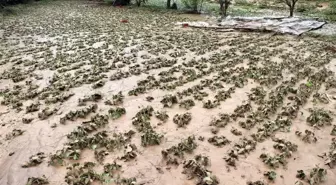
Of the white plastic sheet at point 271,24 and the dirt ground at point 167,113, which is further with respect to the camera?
the white plastic sheet at point 271,24

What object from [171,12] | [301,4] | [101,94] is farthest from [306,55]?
[301,4]

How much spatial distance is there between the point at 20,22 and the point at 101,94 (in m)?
13.2

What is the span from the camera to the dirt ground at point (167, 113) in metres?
5.46

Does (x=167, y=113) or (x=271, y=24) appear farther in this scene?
(x=271, y=24)

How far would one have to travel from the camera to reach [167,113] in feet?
23.9

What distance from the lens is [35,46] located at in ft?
43.9

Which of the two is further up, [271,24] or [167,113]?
[271,24]

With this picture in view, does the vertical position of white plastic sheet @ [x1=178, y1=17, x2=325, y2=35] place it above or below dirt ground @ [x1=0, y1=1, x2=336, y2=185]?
above

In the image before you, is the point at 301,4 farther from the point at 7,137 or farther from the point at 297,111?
the point at 7,137

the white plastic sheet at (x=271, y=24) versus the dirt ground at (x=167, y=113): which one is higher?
the white plastic sheet at (x=271, y=24)

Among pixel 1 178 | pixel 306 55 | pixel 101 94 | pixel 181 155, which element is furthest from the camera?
pixel 306 55

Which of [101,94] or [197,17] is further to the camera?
[197,17]

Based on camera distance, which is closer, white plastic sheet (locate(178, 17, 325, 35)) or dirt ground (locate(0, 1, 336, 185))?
dirt ground (locate(0, 1, 336, 185))

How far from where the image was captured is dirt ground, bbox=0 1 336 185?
5.46 metres
